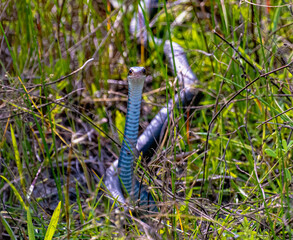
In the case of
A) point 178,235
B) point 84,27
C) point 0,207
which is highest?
point 84,27

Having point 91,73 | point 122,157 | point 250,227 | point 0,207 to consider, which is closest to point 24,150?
point 0,207

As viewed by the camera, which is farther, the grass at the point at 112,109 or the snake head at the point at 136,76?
the snake head at the point at 136,76

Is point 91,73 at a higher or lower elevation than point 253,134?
higher

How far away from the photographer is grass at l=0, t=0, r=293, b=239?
5.25 ft

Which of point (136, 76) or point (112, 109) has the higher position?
point (136, 76)

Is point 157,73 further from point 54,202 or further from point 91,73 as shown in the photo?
point 54,202

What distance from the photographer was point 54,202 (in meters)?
1.95

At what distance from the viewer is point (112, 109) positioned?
2402 millimetres

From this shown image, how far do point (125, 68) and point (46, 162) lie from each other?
102 centimetres

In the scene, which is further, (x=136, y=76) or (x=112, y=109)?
(x=112, y=109)

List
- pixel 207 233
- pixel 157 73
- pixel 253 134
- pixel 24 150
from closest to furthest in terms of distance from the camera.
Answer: pixel 207 233 < pixel 24 150 < pixel 253 134 < pixel 157 73

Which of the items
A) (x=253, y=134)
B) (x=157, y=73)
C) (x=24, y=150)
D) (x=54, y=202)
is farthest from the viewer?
(x=157, y=73)

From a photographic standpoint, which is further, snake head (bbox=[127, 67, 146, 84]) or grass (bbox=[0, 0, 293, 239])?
snake head (bbox=[127, 67, 146, 84])

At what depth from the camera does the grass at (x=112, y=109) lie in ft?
5.25
